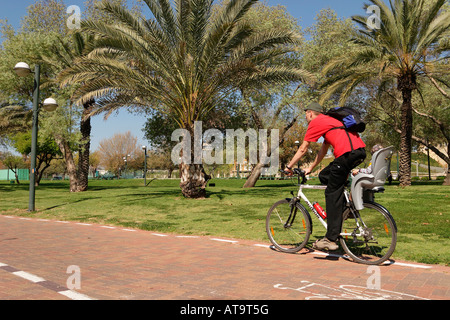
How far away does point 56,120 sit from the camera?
21.3 m

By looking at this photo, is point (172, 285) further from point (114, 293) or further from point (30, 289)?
point (30, 289)

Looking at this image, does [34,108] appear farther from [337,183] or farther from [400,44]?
[400,44]

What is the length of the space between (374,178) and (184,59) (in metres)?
10.2

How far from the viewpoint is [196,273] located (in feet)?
14.9

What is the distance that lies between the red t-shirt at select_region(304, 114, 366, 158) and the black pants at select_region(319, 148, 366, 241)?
3.2 inches

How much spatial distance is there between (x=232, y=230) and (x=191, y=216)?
2.77m

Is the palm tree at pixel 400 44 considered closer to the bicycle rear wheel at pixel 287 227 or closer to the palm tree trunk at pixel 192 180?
the palm tree trunk at pixel 192 180

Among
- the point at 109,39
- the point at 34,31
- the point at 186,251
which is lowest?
the point at 186,251

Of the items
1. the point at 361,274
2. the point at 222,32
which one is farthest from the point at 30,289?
the point at 222,32

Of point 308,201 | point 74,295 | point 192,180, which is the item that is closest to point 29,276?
point 74,295

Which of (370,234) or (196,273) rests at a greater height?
(370,234)

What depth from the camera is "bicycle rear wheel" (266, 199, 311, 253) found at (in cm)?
569

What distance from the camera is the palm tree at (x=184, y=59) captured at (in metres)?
13.5

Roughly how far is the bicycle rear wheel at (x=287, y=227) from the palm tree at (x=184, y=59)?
28.2ft
